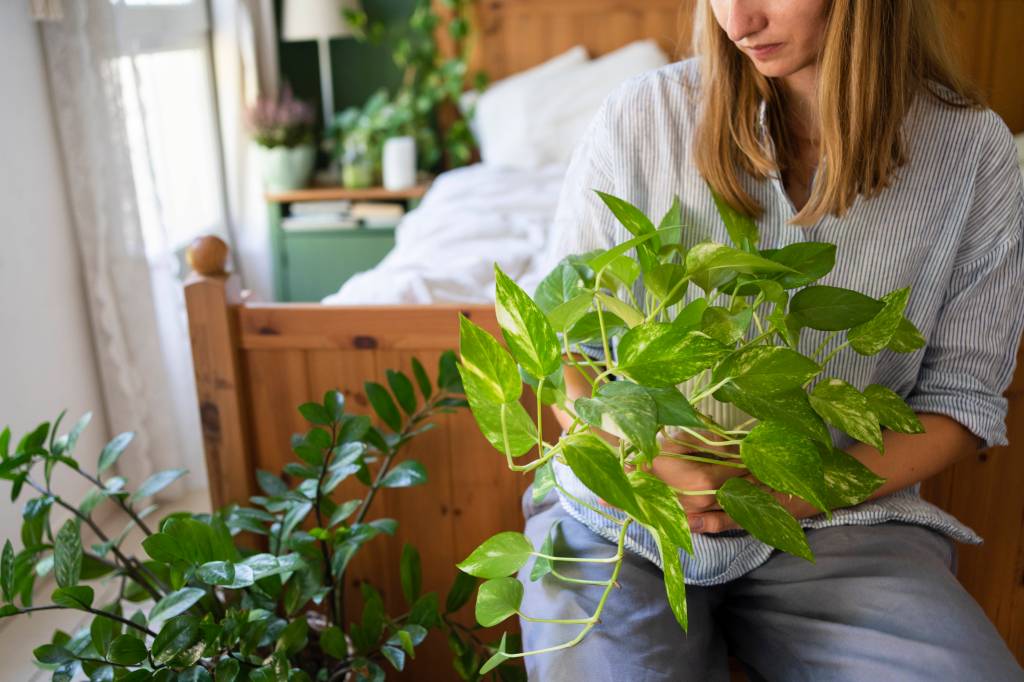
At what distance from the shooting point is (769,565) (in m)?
1.16

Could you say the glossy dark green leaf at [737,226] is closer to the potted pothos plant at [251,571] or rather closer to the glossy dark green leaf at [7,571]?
the potted pothos plant at [251,571]

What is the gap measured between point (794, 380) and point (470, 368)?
271 mm

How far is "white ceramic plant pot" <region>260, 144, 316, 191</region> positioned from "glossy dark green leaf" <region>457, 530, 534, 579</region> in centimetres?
258

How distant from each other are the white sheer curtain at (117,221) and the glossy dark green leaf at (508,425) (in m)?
1.69

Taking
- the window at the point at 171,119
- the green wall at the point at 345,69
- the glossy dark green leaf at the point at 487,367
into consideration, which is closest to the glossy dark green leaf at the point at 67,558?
the glossy dark green leaf at the point at 487,367

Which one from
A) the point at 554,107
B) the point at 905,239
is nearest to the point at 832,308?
the point at 905,239

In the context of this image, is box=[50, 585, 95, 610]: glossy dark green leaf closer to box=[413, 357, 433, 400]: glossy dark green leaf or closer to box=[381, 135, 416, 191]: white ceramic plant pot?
box=[413, 357, 433, 400]: glossy dark green leaf

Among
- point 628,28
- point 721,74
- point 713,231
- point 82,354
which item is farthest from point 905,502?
point 628,28

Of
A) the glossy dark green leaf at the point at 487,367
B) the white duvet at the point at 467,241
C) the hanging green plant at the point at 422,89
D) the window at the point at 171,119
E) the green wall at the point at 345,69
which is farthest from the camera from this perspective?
the green wall at the point at 345,69

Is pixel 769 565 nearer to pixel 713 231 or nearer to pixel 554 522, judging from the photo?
pixel 554 522

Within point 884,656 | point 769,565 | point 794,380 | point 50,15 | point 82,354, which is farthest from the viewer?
point 82,354

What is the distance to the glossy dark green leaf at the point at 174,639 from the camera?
43.6 inches

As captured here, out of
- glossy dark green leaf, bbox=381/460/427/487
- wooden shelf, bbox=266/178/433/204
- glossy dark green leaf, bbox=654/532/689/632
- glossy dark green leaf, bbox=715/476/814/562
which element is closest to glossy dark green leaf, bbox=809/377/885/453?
glossy dark green leaf, bbox=715/476/814/562

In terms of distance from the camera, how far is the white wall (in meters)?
2.05
